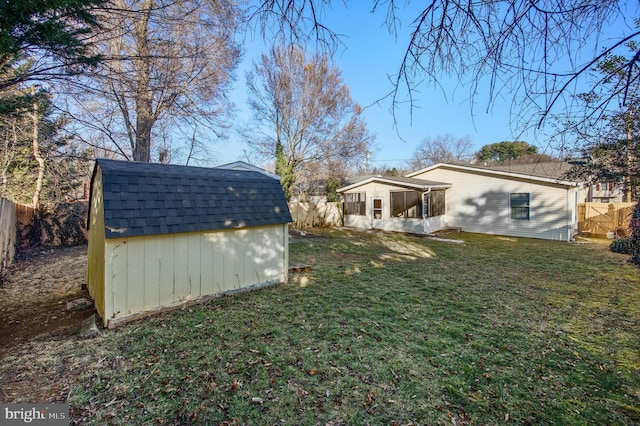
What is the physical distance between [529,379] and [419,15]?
3.30 m

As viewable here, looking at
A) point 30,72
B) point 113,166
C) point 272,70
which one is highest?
point 272,70

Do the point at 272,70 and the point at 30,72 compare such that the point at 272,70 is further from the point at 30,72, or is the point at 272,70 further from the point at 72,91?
the point at 30,72

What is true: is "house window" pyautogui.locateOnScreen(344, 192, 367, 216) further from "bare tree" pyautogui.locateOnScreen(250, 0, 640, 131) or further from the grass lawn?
"bare tree" pyautogui.locateOnScreen(250, 0, 640, 131)

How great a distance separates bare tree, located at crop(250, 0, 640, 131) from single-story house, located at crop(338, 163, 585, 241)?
1075 cm

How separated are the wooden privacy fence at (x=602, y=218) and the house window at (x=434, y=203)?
6411mm

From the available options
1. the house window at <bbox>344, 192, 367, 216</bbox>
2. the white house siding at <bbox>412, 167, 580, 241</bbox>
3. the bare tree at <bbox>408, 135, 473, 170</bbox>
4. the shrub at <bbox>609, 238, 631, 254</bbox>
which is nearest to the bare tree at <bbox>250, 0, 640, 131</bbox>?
the shrub at <bbox>609, 238, 631, 254</bbox>

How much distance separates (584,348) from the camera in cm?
324

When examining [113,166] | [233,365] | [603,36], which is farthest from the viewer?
[113,166]

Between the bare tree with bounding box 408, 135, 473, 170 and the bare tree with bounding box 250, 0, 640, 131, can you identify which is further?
the bare tree with bounding box 408, 135, 473, 170

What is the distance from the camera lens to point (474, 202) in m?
13.4

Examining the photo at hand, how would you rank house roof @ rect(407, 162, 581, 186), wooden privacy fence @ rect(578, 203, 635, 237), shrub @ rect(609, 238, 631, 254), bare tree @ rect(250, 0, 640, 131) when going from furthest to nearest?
1. wooden privacy fence @ rect(578, 203, 635, 237)
2. house roof @ rect(407, 162, 581, 186)
3. shrub @ rect(609, 238, 631, 254)
4. bare tree @ rect(250, 0, 640, 131)

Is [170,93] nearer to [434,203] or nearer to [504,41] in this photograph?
[504,41]

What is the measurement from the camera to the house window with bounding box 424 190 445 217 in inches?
505

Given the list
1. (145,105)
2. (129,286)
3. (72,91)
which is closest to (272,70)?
(145,105)
